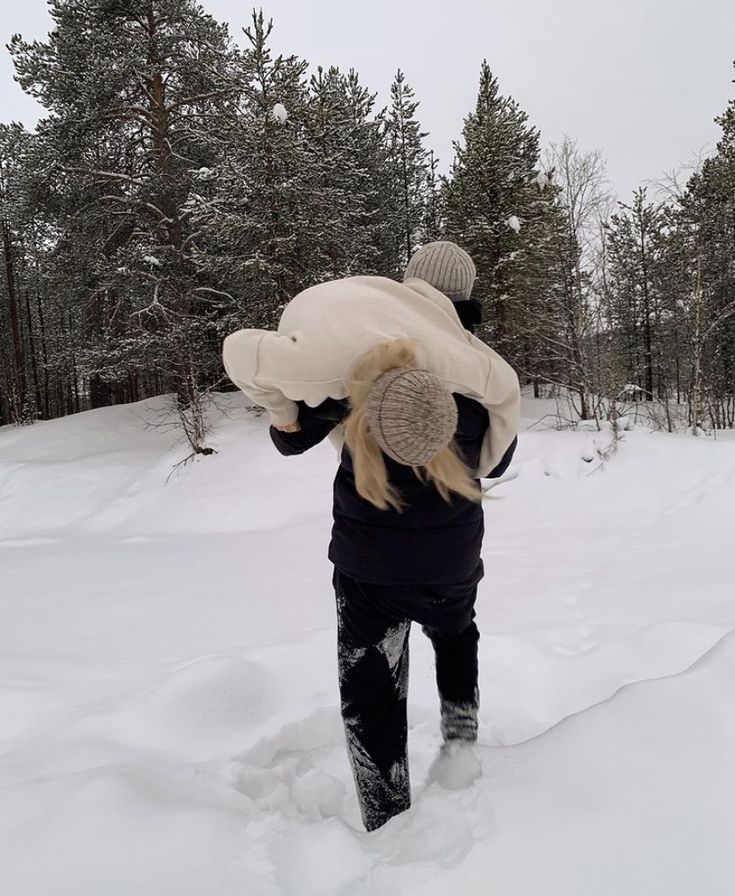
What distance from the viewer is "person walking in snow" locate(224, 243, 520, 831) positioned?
1.27m

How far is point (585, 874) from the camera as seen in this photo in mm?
998

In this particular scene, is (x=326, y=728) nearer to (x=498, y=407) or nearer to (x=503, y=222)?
(x=498, y=407)

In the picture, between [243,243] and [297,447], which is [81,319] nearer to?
[243,243]

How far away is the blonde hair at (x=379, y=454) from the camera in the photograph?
1.27m

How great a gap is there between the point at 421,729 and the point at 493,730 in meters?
0.32

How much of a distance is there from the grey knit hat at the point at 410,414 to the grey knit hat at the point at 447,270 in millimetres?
445

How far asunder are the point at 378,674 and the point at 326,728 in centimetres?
94

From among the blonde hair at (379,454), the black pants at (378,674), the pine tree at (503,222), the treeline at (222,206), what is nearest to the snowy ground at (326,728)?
the black pants at (378,674)

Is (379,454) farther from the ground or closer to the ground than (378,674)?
farther from the ground

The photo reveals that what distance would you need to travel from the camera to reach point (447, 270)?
1571 mm

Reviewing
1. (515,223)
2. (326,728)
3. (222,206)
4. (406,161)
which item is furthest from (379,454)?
(406,161)

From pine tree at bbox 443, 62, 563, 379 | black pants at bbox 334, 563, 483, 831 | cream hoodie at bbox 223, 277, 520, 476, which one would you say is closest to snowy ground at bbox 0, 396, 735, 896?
black pants at bbox 334, 563, 483, 831

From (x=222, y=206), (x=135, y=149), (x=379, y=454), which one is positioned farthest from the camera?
(x=135, y=149)

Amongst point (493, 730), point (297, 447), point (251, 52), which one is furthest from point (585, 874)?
A: point (251, 52)
